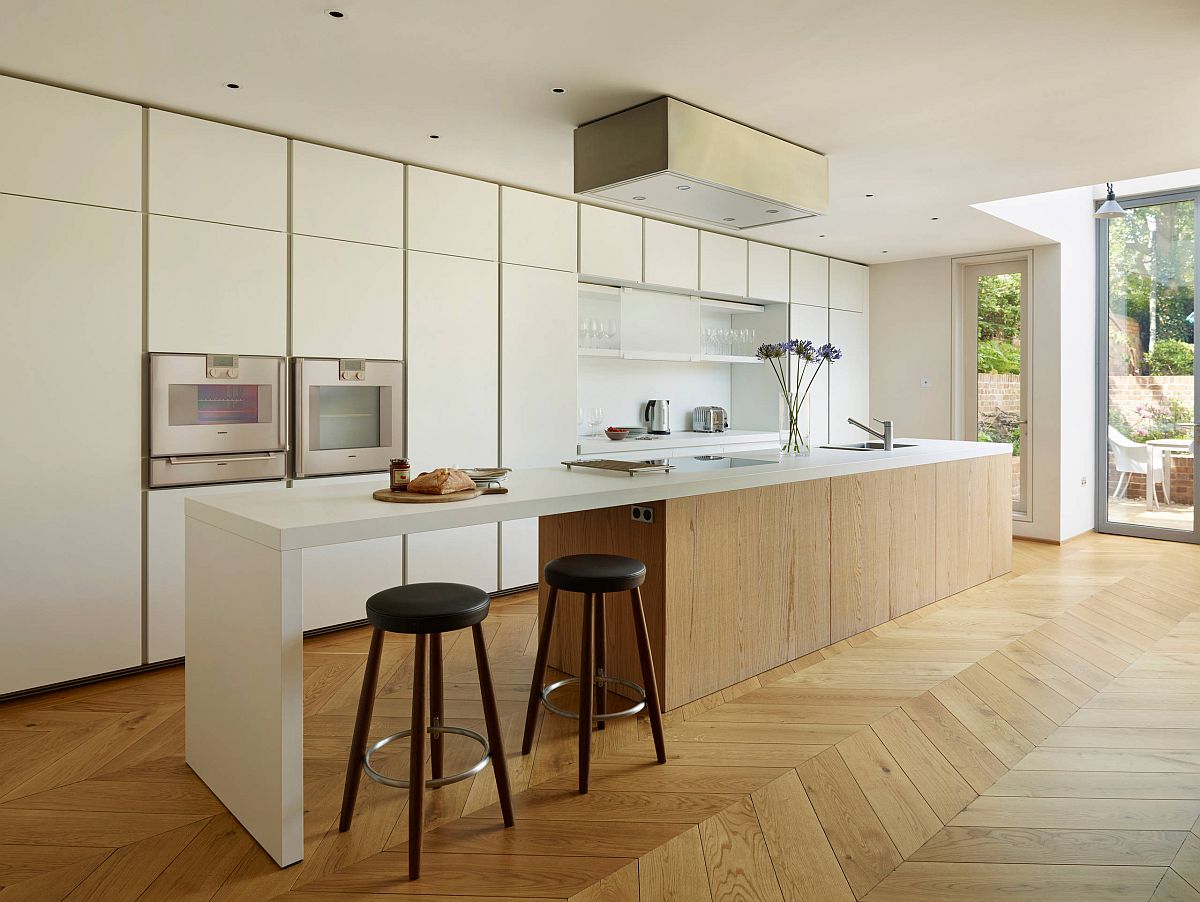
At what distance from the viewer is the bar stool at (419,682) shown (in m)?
2.01

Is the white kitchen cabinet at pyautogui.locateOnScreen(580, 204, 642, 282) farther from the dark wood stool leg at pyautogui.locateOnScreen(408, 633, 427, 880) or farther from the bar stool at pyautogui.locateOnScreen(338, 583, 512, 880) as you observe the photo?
the dark wood stool leg at pyautogui.locateOnScreen(408, 633, 427, 880)

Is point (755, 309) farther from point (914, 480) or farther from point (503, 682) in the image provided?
point (503, 682)

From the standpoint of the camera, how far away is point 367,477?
408 cm

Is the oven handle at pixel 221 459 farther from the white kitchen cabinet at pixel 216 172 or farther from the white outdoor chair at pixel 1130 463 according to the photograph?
the white outdoor chair at pixel 1130 463

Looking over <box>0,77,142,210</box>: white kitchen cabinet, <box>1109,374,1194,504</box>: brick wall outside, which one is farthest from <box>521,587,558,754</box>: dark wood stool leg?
<box>1109,374,1194,504</box>: brick wall outside

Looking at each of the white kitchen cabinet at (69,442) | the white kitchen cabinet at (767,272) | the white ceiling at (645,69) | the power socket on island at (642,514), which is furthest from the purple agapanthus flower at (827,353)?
the white kitchen cabinet at (69,442)

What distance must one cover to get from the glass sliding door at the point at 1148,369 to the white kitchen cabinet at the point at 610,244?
14.0ft

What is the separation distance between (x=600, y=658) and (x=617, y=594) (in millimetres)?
302

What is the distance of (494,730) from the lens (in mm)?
2188

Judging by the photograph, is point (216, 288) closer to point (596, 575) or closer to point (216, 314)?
point (216, 314)

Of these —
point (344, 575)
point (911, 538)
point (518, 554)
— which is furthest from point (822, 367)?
point (344, 575)

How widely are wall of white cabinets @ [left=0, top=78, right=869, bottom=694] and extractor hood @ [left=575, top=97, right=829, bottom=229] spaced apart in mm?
1052

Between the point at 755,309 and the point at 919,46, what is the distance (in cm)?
387

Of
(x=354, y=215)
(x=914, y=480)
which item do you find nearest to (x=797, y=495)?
(x=914, y=480)
